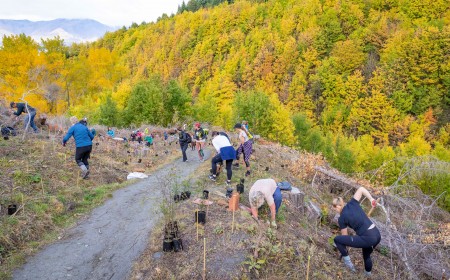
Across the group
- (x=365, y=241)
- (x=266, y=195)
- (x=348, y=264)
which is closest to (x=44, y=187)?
(x=266, y=195)

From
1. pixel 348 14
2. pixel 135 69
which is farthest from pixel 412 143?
pixel 135 69

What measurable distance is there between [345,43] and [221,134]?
227 ft

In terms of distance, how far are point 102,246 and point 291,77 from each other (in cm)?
7076

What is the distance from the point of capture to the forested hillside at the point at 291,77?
2981cm

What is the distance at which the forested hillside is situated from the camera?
2981 centimetres

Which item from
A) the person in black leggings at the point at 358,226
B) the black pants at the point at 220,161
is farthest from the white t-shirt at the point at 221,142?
the person in black leggings at the point at 358,226

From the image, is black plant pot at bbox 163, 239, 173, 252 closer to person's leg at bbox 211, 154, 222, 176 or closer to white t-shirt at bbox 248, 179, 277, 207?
white t-shirt at bbox 248, 179, 277, 207

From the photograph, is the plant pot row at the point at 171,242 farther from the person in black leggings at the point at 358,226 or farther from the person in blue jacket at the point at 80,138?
the person in blue jacket at the point at 80,138

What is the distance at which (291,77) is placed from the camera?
235 ft

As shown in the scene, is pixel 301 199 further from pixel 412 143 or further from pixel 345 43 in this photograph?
pixel 345 43

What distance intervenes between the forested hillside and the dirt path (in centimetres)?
661

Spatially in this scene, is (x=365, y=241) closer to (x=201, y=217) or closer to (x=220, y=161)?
(x=201, y=217)

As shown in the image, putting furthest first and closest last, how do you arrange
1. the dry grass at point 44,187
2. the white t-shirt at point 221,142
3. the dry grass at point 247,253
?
the white t-shirt at point 221,142
the dry grass at point 44,187
the dry grass at point 247,253

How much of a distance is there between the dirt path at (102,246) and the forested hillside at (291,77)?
21.7ft
